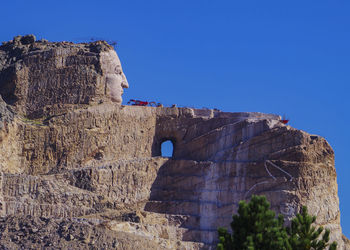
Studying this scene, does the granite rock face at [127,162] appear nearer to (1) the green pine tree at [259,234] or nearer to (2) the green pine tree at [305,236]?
(1) the green pine tree at [259,234]

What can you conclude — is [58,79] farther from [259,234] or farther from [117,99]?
[259,234]

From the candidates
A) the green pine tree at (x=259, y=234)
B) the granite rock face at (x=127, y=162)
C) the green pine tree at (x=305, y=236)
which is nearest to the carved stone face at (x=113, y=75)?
the granite rock face at (x=127, y=162)

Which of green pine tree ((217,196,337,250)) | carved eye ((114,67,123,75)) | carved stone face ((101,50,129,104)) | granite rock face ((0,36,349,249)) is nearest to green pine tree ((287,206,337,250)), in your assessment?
green pine tree ((217,196,337,250))

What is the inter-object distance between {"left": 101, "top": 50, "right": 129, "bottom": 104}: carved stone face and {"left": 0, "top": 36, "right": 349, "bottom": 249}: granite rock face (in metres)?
0.47

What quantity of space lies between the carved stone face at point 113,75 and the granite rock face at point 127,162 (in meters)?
0.47

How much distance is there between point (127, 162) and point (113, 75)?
6.05 meters

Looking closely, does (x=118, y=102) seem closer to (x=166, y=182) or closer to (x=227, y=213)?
(x=166, y=182)

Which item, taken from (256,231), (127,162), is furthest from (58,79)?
Result: (256,231)

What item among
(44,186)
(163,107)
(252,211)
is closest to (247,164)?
(163,107)

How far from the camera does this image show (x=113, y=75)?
70.4m

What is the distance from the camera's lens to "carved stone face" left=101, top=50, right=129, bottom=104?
7012 centimetres

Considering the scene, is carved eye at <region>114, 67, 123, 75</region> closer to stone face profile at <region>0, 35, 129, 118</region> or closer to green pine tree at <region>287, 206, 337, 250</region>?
stone face profile at <region>0, 35, 129, 118</region>

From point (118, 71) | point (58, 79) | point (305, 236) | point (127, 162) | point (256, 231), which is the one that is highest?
point (118, 71)

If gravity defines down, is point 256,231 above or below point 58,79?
below
